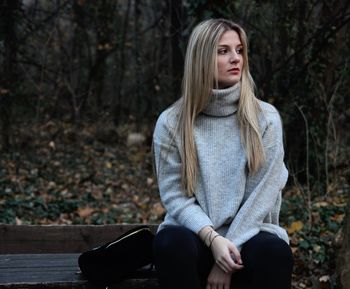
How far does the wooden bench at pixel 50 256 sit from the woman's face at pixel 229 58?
3.20ft

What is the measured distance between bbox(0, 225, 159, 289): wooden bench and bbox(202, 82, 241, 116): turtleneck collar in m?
0.81

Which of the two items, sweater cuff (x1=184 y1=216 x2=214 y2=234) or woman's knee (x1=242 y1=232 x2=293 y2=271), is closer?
woman's knee (x1=242 y1=232 x2=293 y2=271)

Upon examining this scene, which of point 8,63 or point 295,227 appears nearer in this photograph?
point 295,227

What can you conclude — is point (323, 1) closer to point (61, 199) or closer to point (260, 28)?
point (260, 28)

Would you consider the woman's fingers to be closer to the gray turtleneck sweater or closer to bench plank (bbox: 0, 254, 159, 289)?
the gray turtleneck sweater

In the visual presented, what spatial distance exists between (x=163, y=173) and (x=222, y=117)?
14.8 inches

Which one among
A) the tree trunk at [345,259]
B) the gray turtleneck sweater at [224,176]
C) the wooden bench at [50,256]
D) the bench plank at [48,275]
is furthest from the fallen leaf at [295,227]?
the bench plank at [48,275]

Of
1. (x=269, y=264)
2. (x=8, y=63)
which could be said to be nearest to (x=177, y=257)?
(x=269, y=264)

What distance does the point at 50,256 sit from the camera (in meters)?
3.60

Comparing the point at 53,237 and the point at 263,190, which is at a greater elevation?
the point at 263,190

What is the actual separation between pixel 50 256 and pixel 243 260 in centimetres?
125

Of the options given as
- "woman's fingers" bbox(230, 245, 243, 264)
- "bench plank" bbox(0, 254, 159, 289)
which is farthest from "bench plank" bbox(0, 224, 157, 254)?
"woman's fingers" bbox(230, 245, 243, 264)

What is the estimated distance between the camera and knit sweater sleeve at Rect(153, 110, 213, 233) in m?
3.01

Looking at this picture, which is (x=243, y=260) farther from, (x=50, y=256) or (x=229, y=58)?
(x=50, y=256)
